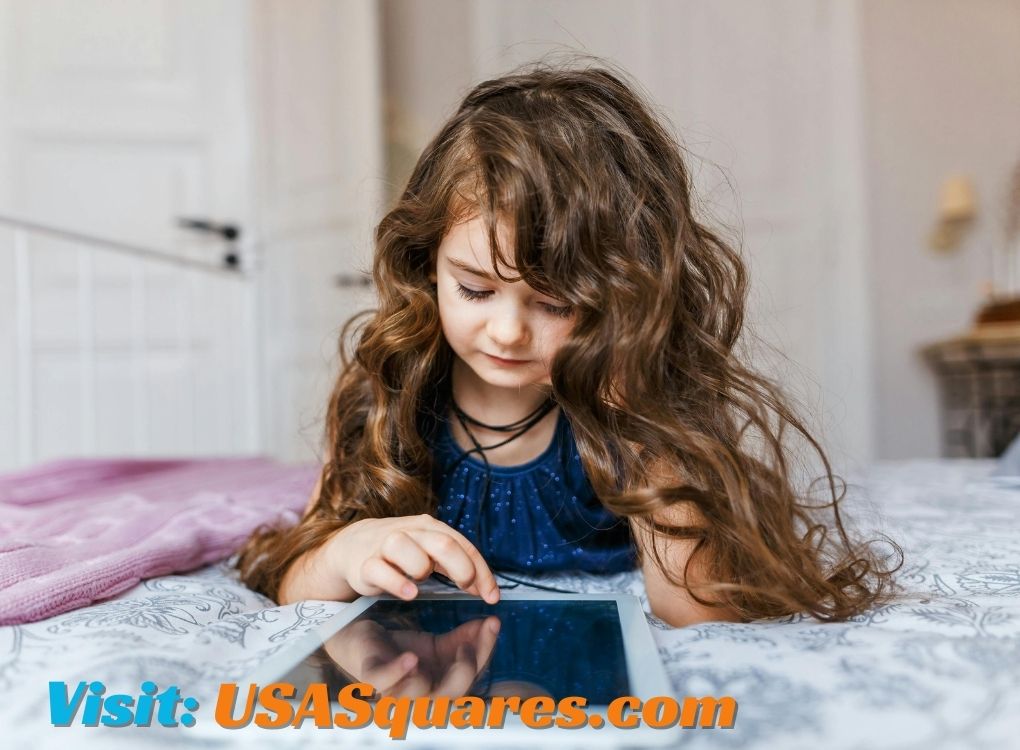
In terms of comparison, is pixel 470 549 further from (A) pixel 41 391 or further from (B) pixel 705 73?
(B) pixel 705 73

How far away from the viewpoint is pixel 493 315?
68 cm

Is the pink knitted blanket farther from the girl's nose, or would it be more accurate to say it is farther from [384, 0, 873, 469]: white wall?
[384, 0, 873, 469]: white wall

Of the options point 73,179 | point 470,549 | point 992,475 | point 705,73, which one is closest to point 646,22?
point 705,73

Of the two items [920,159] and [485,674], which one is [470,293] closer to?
[485,674]

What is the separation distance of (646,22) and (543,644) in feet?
8.77

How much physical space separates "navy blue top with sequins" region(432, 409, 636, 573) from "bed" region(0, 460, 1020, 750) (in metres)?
0.20

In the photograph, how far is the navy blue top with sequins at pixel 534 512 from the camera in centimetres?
82

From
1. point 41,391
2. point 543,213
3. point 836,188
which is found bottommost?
point 41,391

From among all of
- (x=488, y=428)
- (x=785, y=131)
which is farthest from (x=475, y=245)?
(x=785, y=131)

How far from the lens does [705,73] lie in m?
2.74

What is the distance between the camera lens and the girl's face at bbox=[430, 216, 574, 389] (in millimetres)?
665

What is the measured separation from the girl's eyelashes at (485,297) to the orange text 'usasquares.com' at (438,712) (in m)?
0.34

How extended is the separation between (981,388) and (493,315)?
2160 mm

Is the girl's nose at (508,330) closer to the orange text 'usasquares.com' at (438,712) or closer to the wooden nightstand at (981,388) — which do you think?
the orange text 'usasquares.com' at (438,712)
